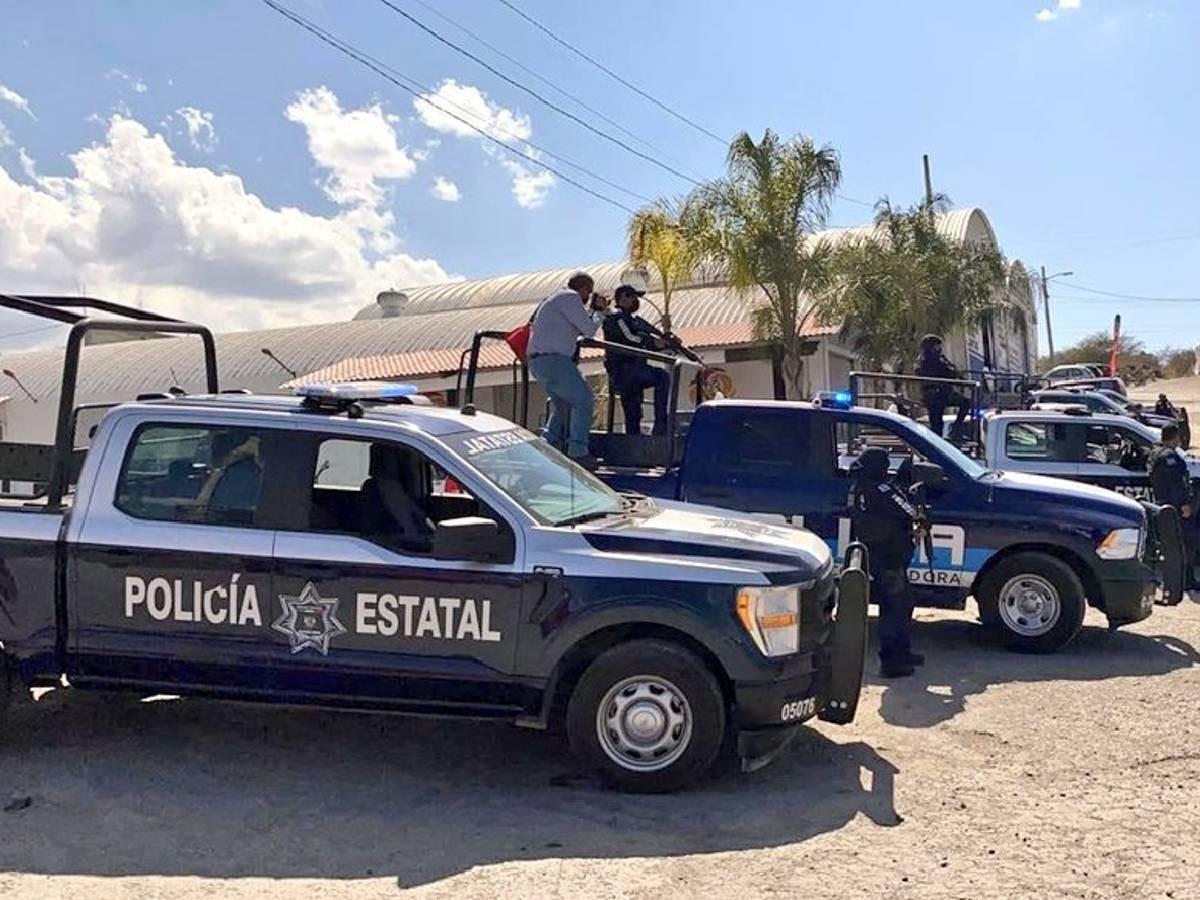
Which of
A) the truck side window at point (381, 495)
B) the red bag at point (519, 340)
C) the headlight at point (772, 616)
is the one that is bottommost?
the headlight at point (772, 616)

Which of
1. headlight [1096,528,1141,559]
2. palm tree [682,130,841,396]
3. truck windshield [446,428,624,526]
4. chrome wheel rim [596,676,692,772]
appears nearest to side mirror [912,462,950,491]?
headlight [1096,528,1141,559]

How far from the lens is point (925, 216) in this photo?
25719 millimetres

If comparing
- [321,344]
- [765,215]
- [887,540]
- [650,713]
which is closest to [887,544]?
[887,540]

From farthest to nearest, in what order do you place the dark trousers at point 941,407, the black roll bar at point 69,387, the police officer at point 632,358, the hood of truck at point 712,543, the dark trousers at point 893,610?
the dark trousers at point 941,407, the police officer at point 632,358, the dark trousers at point 893,610, the black roll bar at point 69,387, the hood of truck at point 712,543

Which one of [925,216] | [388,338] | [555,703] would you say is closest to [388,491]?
[555,703]

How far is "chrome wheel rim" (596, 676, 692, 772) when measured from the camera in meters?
4.93

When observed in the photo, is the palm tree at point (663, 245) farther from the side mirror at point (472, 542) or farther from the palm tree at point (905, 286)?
the side mirror at point (472, 542)

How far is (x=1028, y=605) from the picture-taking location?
309 inches

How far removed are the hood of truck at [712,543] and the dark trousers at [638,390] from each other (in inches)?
131

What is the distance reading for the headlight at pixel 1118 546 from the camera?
7.65 metres

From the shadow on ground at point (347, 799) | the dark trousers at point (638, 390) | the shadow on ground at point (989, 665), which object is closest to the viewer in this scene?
the shadow on ground at point (347, 799)

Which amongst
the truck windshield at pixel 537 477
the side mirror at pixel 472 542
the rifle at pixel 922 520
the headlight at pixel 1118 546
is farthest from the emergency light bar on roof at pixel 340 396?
the headlight at pixel 1118 546

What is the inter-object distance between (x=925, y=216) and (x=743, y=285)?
7.37 m

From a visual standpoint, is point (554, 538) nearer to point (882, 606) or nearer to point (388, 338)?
point (882, 606)
